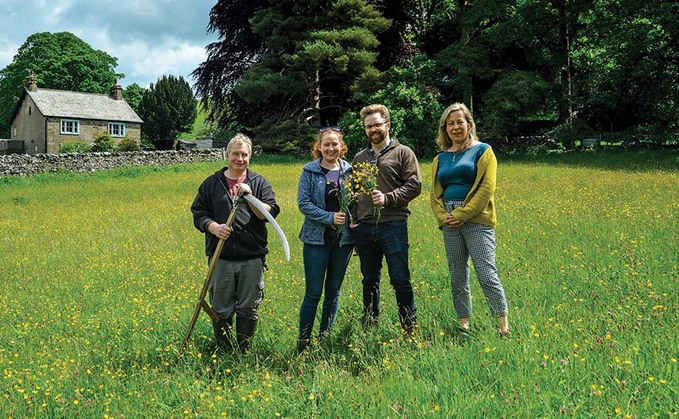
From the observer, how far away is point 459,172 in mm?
4637

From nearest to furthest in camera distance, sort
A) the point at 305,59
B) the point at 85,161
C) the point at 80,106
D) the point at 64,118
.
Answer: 1. the point at 85,161
2. the point at 305,59
3. the point at 64,118
4. the point at 80,106

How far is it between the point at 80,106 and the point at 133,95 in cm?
1752

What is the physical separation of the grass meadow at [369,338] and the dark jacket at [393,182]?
1004 millimetres

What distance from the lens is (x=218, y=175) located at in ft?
15.3

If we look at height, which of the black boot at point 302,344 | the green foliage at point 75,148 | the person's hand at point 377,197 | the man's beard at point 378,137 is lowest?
the black boot at point 302,344

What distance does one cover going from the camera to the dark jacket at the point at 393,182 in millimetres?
4527

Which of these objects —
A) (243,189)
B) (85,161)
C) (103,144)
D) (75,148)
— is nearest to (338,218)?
(243,189)

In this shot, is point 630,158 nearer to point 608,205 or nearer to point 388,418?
point 608,205

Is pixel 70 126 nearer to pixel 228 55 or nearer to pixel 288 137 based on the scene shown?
pixel 228 55

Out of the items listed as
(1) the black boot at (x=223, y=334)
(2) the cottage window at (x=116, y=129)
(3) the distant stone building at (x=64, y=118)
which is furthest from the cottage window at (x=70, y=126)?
(1) the black boot at (x=223, y=334)

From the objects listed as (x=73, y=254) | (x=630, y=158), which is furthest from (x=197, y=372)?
(x=630, y=158)

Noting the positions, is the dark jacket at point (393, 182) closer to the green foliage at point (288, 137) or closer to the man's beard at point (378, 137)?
the man's beard at point (378, 137)

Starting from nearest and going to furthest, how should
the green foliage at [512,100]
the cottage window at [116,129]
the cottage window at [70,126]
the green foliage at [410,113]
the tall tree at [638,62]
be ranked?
the tall tree at [638,62]
the green foliage at [512,100]
the green foliage at [410,113]
the cottage window at [70,126]
the cottage window at [116,129]

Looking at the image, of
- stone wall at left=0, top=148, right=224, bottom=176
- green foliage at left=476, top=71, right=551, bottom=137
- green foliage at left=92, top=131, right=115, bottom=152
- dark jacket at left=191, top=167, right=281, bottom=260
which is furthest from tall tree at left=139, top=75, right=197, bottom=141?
dark jacket at left=191, top=167, right=281, bottom=260
